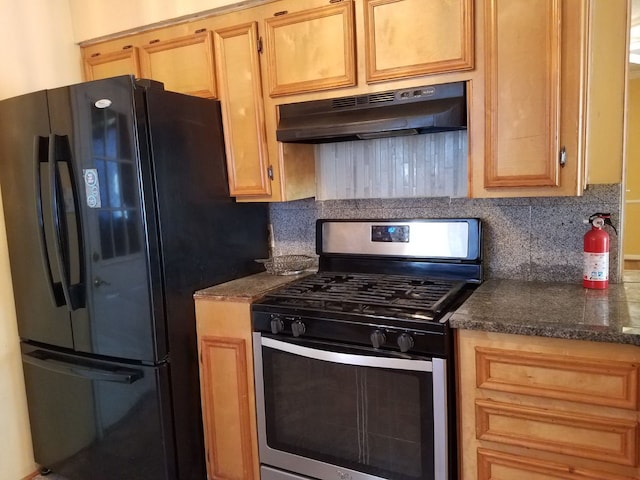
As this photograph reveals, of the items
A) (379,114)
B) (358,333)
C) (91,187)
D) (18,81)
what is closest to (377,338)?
(358,333)

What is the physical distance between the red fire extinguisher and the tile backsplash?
7 centimetres

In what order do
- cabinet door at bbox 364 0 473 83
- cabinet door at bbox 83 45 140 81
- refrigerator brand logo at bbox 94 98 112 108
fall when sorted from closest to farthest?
cabinet door at bbox 364 0 473 83 → refrigerator brand logo at bbox 94 98 112 108 → cabinet door at bbox 83 45 140 81

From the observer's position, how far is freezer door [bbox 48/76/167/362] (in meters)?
1.84

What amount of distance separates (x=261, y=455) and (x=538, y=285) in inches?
51.9

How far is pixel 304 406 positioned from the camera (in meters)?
1.85

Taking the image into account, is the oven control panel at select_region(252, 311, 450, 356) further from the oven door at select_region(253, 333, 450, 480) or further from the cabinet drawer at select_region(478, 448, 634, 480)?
the cabinet drawer at select_region(478, 448, 634, 480)

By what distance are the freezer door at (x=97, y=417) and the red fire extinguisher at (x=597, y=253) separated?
66.8 inches

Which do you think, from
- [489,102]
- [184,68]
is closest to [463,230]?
[489,102]

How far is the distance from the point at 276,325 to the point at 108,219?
0.78 meters

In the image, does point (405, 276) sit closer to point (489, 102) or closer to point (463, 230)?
point (463, 230)

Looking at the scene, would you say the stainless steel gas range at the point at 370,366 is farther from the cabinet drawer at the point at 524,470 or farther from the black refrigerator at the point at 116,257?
the black refrigerator at the point at 116,257

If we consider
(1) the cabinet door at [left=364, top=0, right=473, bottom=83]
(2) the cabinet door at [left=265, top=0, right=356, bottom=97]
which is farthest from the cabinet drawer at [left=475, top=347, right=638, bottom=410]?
(2) the cabinet door at [left=265, top=0, right=356, bottom=97]

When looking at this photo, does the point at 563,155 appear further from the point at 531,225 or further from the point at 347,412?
the point at 347,412

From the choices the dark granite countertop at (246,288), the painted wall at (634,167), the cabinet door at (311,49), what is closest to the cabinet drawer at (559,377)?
the dark granite countertop at (246,288)
